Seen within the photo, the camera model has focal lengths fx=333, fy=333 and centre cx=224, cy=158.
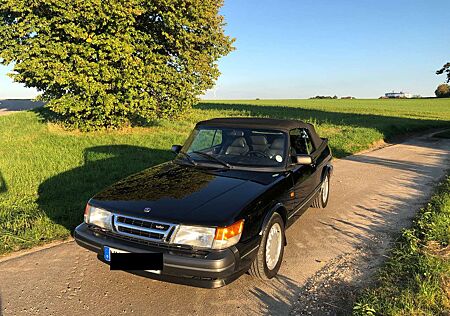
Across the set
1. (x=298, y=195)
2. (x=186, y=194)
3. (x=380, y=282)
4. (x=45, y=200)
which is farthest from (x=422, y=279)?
(x=45, y=200)

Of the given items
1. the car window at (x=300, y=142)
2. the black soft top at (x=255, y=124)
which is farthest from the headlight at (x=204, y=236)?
the black soft top at (x=255, y=124)

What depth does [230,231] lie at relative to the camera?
2756 millimetres

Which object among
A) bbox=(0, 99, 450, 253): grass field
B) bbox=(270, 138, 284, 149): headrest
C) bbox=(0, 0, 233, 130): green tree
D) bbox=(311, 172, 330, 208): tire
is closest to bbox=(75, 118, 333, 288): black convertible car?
bbox=(270, 138, 284, 149): headrest

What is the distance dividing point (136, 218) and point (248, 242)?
3.28 ft

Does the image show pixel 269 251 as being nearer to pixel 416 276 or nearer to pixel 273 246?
pixel 273 246

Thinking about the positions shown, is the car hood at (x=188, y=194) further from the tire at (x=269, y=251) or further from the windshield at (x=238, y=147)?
the tire at (x=269, y=251)

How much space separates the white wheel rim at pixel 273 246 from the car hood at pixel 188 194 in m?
0.46

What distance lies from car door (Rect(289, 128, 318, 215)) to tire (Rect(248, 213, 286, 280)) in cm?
66

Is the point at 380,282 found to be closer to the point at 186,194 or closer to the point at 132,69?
the point at 186,194

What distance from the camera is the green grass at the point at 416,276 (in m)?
2.72

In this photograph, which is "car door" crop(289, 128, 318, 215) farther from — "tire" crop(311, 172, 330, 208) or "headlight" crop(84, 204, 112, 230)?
"headlight" crop(84, 204, 112, 230)

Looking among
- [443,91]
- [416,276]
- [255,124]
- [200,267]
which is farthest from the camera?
[443,91]

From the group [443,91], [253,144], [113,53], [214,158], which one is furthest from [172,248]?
[443,91]

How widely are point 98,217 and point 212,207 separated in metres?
1.15
